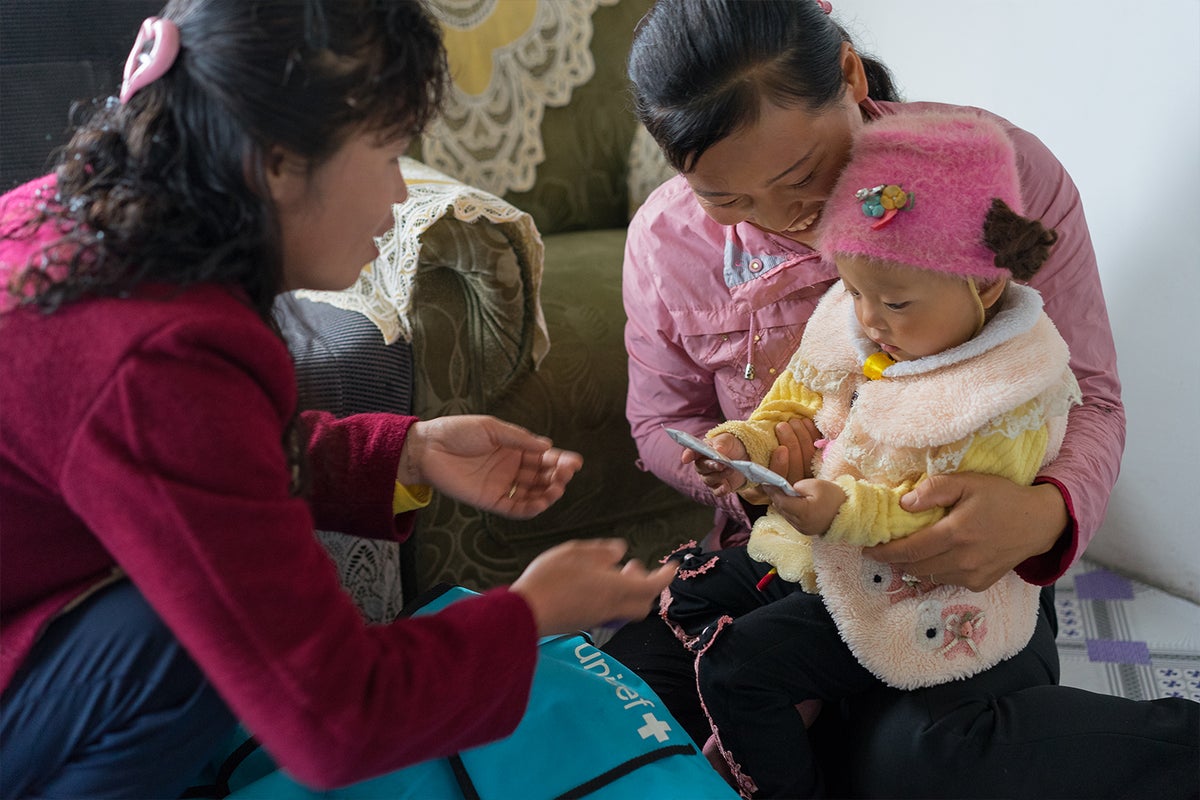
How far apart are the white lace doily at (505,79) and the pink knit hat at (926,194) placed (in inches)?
48.8

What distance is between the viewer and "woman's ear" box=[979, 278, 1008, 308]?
1.04 m

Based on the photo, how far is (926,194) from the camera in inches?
39.3

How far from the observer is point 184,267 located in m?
0.74

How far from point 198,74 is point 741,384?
81cm

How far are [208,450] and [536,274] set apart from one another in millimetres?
973

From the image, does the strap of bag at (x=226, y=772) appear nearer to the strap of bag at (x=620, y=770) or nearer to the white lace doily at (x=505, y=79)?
the strap of bag at (x=620, y=770)

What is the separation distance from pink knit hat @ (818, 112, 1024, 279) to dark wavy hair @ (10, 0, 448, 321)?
1.52ft

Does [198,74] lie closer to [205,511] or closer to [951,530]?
[205,511]

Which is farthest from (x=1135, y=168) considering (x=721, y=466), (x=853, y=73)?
(x=721, y=466)

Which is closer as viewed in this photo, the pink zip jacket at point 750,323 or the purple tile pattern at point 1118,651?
the pink zip jacket at point 750,323

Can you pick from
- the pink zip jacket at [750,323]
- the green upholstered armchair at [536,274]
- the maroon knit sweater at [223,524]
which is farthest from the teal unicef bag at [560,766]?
the green upholstered armchair at [536,274]

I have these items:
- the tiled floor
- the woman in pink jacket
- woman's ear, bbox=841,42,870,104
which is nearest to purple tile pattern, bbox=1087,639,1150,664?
the tiled floor

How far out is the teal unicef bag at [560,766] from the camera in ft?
3.17

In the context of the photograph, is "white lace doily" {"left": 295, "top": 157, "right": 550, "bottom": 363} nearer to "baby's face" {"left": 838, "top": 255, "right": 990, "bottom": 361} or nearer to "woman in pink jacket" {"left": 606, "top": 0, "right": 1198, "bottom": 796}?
"woman in pink jacket" {"left": 606, "top": 0, "right": 1198, "bottom": 796}
